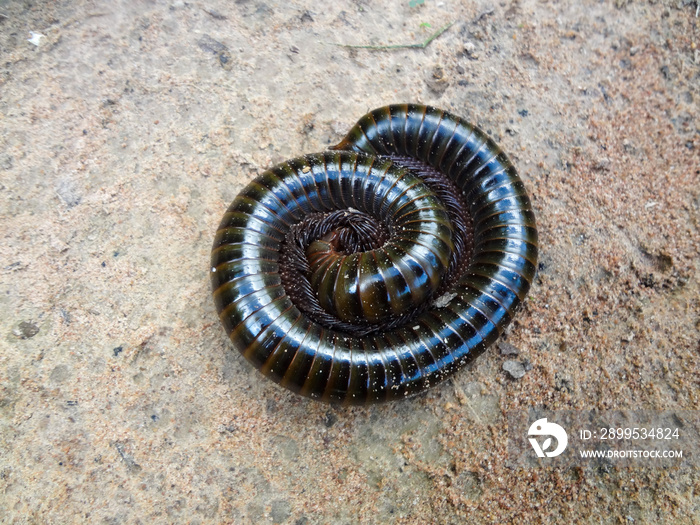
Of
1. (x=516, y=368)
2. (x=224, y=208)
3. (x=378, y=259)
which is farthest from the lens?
(x=224, y=208)

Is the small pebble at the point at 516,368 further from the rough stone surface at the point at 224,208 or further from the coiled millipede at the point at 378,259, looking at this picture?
the coiled millipede at the point at 378,259

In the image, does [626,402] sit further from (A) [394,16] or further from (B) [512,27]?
(A) [394,16]

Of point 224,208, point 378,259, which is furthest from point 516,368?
point 224,208

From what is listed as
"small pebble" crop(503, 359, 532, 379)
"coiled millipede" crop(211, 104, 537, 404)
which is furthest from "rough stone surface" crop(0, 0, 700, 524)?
"coiled millipede" crop(211, 104, 537, 404)

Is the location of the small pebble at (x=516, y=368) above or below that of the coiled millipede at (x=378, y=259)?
below

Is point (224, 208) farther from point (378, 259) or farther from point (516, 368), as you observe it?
point (516, 368)

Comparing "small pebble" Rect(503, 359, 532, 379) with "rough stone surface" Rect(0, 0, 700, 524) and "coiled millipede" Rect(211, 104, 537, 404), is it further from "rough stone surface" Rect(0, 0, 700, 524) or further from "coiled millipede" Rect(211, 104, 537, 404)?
"coiled millipede" Rect(211, 104, 537, 404)

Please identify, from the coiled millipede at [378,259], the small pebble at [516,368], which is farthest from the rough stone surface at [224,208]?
the coiled millipede at [378,259]
